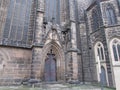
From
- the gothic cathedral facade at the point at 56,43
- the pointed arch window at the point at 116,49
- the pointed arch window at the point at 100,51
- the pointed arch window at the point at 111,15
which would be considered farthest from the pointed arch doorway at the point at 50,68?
Result: the pointed arch window at the point at 111,15

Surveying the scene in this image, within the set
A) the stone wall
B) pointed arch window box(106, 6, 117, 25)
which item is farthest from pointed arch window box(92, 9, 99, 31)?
the stone wall

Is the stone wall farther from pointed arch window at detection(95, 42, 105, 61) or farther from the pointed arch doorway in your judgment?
pointed arch window at detection(95, 42, 105, 61)

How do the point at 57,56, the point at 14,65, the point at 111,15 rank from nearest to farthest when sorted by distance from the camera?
1. the point at 14,65
2. the point at 57,56
3. the point at 111,15

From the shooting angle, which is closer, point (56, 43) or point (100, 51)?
point (56, 43)

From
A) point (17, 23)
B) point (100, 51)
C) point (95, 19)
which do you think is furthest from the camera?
point (95, 19)

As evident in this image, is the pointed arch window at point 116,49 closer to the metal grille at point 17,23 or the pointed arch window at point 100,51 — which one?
the pointed arch window at point 100,51

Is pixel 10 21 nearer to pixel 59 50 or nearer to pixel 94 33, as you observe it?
pixel 59 50

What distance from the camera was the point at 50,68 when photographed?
9438 mm

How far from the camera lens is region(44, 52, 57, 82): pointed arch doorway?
911 cm

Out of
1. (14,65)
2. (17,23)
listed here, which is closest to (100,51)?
(14,65)

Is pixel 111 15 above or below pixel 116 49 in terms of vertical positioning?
above

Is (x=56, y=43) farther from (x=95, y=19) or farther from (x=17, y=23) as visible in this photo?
(x=95, y=19)

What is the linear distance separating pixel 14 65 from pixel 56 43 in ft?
13.0

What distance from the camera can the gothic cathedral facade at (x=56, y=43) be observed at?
834cm
